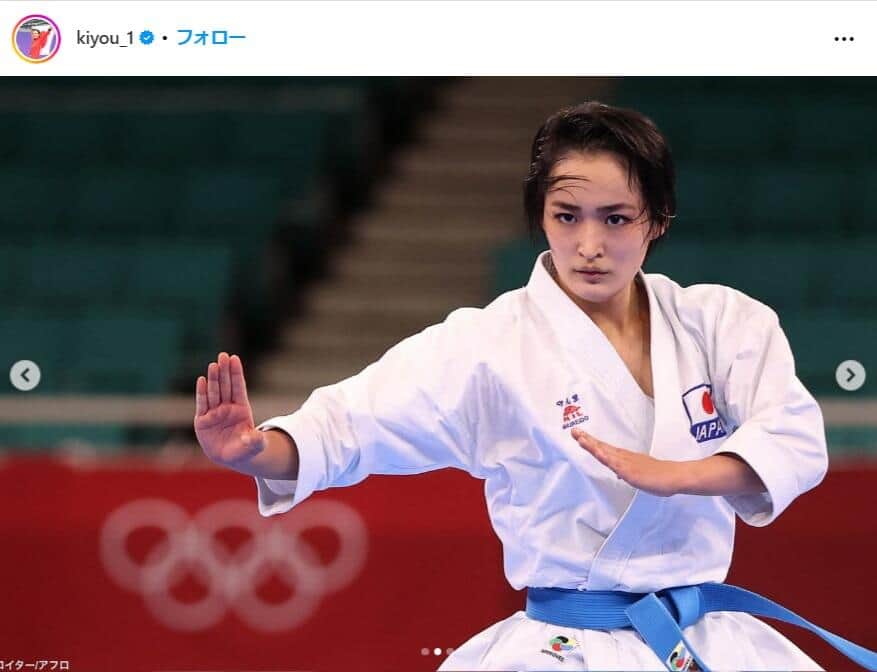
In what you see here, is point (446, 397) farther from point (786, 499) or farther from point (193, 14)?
point (193, 14)

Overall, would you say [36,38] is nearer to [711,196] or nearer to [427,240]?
[427,240]

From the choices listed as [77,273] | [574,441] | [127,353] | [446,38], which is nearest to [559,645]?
[574,441]

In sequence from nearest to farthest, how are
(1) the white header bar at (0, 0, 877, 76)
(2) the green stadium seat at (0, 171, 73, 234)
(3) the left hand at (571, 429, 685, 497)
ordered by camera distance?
1. (3) the left hand at (571, 429, 685, 497)
2. (1) the white header bar at (0, 0, 877, 76)
3. (2) the green stadium seat at (0, 171, 73, 234)

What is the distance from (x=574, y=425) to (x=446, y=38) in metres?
1.38

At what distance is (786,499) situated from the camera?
1.92 m

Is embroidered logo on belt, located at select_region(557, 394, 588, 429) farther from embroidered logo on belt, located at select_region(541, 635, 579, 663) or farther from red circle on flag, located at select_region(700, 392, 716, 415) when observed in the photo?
embroidered logo on belt, located at select_region(541, 635, 579, 663)

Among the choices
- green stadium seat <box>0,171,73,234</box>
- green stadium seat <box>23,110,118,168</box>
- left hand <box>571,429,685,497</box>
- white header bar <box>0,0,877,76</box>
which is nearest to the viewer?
left hand <box>571,429,685,497</box>

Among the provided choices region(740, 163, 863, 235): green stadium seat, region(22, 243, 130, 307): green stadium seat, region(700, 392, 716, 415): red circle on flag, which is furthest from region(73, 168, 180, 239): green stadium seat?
region(700, 392, 716, 415): red circle on flag

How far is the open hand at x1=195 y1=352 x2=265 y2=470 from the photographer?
1.93 meters

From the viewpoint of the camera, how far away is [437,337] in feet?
7.11

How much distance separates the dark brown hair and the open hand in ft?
1.85

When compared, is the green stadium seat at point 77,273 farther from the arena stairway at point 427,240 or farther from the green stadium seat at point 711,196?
the green stadium seat at point 711,196

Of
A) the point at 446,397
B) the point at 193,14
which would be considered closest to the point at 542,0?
the point at 193,14

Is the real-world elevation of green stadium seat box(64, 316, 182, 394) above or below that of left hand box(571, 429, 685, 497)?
above
